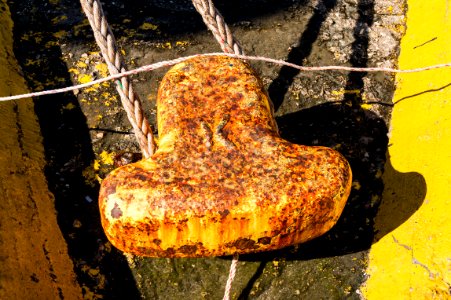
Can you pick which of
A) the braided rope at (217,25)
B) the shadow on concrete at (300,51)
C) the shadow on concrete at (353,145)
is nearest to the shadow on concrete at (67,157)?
the shadow on concrete at (353,145)

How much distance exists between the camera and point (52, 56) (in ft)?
7.34

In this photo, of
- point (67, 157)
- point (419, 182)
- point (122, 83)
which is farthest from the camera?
point (67, 157)

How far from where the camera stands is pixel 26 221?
1.54 metres

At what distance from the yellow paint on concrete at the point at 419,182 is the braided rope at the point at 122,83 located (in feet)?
2.66

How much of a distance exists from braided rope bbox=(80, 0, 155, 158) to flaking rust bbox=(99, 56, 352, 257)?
11 cm

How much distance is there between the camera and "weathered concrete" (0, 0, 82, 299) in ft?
4.53

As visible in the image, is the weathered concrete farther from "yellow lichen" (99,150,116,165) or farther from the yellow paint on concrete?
the yellow paint on concrete

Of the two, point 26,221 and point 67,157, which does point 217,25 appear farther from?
point 26,221

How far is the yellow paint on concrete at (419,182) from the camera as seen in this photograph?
147 centimetres

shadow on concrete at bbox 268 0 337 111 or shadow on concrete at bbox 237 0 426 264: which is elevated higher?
shadow on concrete at bbox 268 0 337 111

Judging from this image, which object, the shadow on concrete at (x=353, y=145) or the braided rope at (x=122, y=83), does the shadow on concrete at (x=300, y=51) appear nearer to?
the shadow on concrete at (x=353, y=145)

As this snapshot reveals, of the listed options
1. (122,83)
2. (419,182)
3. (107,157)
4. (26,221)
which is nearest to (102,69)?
(107,157)

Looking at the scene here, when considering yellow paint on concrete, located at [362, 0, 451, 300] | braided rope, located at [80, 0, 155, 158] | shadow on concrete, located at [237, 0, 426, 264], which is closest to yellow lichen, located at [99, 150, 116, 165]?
braided rope, located at [80, 0, 155, 158]

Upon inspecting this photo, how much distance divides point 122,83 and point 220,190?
1.70ft
